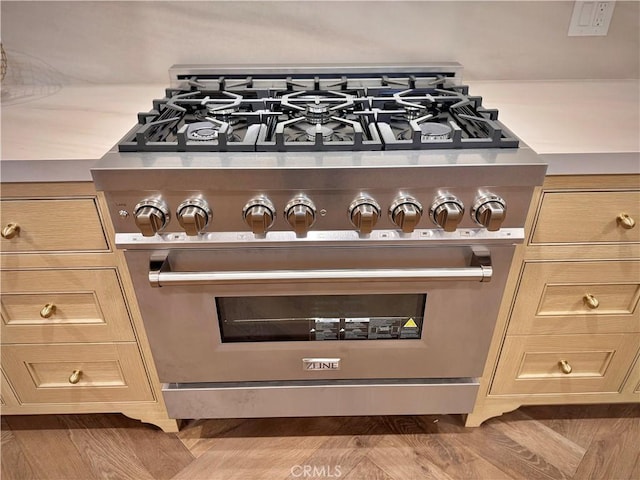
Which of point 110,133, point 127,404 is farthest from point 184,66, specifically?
point 127,404

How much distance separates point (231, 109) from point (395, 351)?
658 millimetres

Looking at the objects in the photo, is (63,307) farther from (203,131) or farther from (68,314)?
(203,131)

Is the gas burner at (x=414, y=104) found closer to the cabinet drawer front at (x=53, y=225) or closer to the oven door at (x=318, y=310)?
the oven door at (x=318, y=310)

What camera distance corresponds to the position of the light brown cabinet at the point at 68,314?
2.87 feet

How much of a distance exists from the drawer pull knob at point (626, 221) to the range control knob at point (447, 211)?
1.25 ft

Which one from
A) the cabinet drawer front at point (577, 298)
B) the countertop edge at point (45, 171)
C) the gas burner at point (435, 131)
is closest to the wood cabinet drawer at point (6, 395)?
the countertop edge at point (45, 171)

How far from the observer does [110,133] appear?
0.92 m

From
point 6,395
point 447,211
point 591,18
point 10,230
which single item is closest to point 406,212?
point 447,211

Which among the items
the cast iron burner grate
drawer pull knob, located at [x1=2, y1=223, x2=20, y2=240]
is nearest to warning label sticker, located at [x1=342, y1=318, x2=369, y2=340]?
the cast iron burner grate

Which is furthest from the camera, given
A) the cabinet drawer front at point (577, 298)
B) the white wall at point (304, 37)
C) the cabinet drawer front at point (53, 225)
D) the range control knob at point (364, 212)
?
the white wall at point (304, 37)

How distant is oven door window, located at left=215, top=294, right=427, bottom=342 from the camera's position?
0.95 metres

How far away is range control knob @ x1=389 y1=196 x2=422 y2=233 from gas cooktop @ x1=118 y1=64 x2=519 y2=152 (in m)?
0.10

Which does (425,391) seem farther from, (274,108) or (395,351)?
(274,108)

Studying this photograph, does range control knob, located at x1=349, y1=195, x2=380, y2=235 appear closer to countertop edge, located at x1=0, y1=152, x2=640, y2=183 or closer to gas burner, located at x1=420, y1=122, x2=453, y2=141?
gas burner, located at x1=420, y1=122, x2=453, y2=141
